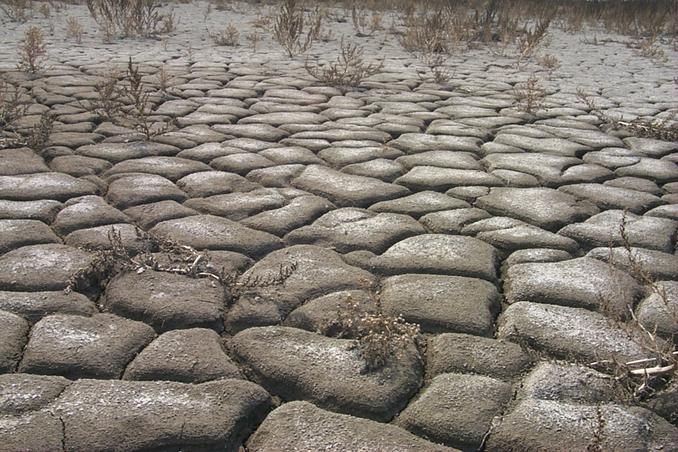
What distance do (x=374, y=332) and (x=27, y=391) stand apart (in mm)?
932

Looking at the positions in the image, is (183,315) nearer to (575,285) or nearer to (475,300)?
(475,300)

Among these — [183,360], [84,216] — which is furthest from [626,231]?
A: [84,216]

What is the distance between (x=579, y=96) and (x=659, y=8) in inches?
358

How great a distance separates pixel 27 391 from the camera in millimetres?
1888

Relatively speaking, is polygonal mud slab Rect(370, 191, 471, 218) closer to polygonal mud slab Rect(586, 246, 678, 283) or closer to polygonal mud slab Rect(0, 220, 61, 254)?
polygonal mud slab Rect(586, 246, 678, 283)

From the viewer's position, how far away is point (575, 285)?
8.41 ft

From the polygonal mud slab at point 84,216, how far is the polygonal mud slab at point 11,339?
734 mm

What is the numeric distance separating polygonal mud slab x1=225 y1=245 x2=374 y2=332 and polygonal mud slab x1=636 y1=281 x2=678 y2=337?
88 centimetres

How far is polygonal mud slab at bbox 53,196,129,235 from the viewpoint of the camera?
2.94m

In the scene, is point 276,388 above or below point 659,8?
below

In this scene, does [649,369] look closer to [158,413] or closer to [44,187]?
[158,413]

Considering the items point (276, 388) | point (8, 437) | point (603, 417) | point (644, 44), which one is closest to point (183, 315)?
point (276, 388)

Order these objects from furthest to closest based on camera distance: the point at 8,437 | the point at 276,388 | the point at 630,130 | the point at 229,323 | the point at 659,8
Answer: the point at 659,8
the point at 630,130
the point at 229,323
the point at 276,388
the point at 8,437

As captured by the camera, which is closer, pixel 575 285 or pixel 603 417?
pixel 603 417
